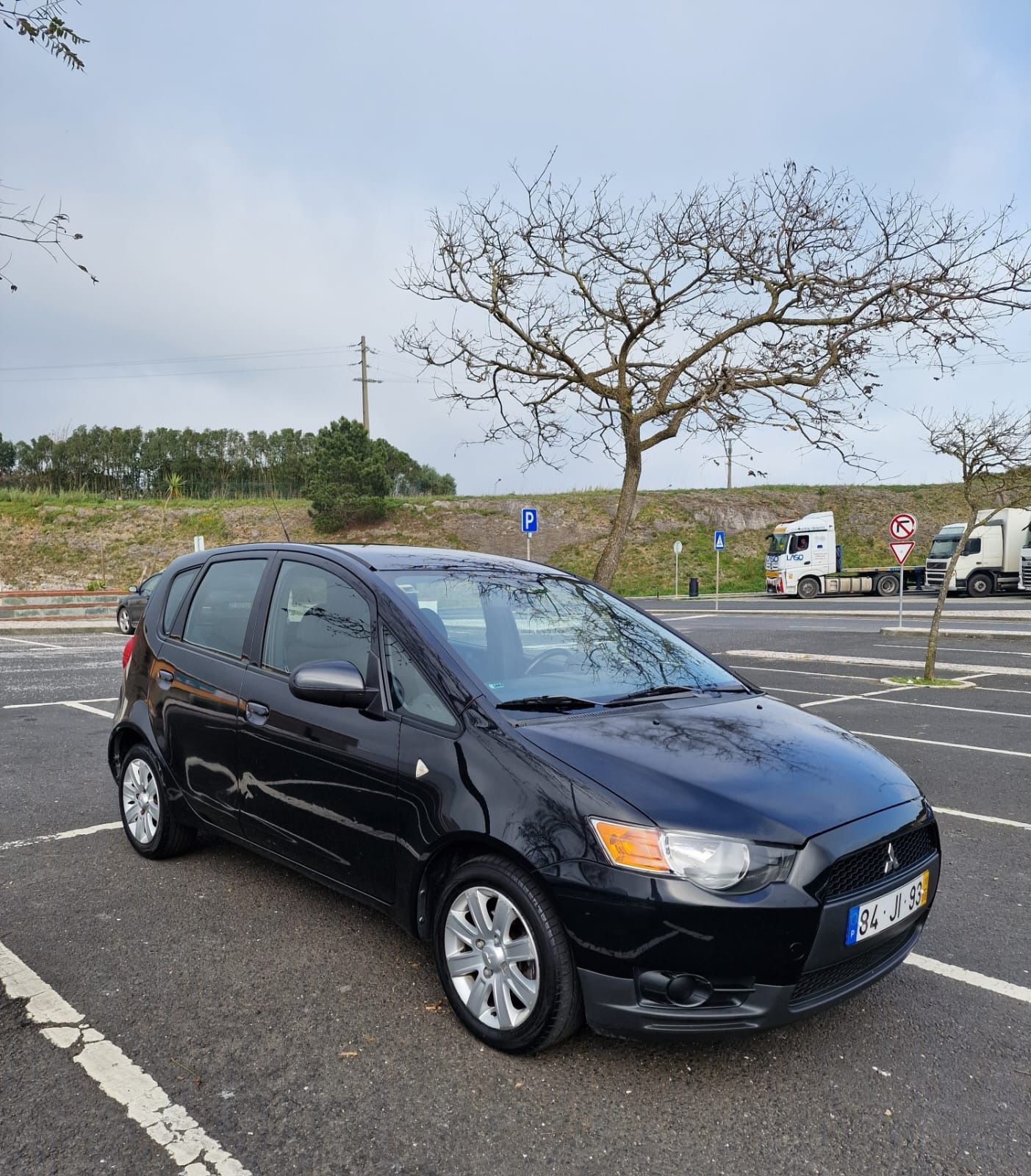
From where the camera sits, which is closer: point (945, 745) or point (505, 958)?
point (505, 958)

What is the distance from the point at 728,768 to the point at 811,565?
36.8m

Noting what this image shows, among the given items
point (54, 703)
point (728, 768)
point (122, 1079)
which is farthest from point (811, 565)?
point (122, 1079)

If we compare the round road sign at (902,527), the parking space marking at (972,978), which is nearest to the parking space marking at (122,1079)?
the parking space marking at (972,978)

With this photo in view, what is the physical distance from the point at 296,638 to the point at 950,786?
16.5 feet

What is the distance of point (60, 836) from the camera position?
5207 mm

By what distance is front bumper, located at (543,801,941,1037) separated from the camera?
2580 mm

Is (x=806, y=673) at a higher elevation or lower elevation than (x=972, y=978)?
lower

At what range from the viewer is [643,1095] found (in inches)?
105

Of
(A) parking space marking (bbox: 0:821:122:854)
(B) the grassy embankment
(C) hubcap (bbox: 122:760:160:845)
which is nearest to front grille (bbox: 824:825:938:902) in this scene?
(C) hubcap (bbox: 122:760:160:845)

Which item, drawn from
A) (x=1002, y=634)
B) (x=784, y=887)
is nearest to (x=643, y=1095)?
(x=784, y=887)

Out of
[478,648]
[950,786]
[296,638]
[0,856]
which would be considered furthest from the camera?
[950,786]

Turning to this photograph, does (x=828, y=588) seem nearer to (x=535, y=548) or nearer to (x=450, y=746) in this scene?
(x=535, y=548)

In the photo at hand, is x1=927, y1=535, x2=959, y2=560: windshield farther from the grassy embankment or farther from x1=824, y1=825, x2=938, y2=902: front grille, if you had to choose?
x1=824, y1=825, x2=938, y2=902: front grille

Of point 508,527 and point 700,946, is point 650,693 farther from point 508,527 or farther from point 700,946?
point 508,527
